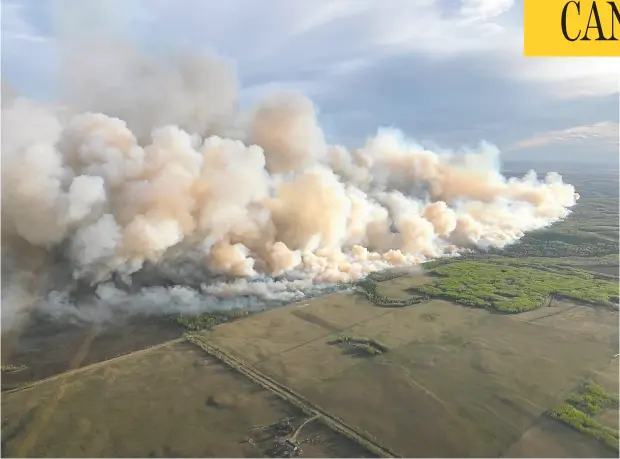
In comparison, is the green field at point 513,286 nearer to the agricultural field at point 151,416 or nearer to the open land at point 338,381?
the open land at point 338,381

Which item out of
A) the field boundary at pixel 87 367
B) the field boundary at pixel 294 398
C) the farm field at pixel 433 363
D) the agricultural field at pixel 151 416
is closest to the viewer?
the agricultural field at pixel 151 416

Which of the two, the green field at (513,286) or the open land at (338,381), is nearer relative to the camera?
the open land at (338,381)

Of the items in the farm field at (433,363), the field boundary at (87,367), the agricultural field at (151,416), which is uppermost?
the field boundary at (87,367)

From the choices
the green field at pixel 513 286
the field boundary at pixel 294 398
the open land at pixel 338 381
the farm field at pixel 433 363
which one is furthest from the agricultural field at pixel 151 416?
the green field at pixel 513 286

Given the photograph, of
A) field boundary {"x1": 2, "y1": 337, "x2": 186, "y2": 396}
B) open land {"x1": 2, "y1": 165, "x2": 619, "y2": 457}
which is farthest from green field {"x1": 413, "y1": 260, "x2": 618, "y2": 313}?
field boundary {"x1": 2, "y1": 337, "x2": 186, "y2": 396}

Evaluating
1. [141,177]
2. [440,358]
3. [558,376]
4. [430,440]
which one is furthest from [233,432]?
[141,177]

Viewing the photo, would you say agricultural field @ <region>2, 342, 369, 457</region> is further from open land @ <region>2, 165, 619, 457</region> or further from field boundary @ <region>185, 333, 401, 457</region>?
field boundary @ <region>185, 333, 401, 457</region>

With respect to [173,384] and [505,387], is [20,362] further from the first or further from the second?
[505,387]
